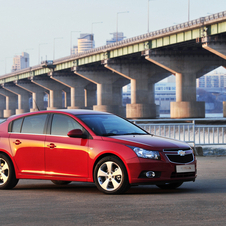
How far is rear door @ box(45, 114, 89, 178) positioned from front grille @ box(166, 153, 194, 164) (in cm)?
147

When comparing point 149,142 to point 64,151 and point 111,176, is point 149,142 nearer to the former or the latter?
point 111,176

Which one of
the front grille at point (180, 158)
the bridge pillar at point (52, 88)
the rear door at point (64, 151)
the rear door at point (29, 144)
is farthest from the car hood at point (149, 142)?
the bridge pillar at point (52, 88)

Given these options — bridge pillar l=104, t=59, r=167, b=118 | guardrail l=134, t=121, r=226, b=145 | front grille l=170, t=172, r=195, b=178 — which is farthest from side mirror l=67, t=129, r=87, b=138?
bridge pillar l=104, t=59, r=167, b=118

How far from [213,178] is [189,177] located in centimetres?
230

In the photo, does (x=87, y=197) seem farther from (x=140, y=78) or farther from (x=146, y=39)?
(x=140, y=78)

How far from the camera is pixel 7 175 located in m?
9.11

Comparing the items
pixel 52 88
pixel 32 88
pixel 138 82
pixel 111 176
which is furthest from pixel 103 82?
pixel 111 176

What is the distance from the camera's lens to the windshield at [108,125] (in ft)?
28.0

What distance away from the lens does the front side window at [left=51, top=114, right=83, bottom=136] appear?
8.70 metres

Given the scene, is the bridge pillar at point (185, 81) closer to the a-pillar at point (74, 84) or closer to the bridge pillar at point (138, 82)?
the bridge pillar at point (138, 82)

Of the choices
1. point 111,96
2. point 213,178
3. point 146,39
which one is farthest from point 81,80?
point 213,178

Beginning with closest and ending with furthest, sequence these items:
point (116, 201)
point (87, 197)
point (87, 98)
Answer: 1. point (116, 201)
2. point (87, 197)
3. point (87, 98)

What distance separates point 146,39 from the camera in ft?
188

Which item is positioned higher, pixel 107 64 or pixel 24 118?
pixel 107 64
